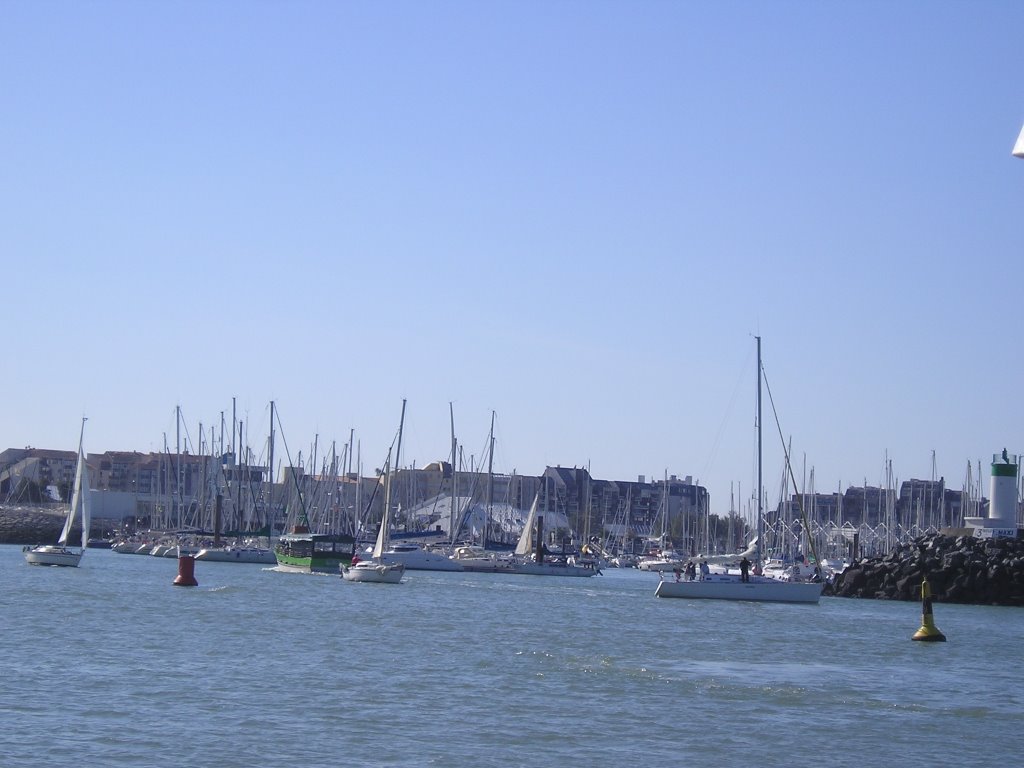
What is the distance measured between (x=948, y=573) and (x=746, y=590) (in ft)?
52.5

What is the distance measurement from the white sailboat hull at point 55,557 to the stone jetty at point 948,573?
130 feet

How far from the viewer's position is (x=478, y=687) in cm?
2855

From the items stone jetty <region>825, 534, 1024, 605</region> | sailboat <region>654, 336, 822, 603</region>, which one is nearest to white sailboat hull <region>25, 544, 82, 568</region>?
sailboat <region>654, 336, 822, 603</region>

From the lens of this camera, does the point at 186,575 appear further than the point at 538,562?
No

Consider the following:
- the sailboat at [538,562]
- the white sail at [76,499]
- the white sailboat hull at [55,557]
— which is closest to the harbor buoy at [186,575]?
the white sail at [76,499]

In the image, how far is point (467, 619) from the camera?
4741 cm

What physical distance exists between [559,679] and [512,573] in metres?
60.7

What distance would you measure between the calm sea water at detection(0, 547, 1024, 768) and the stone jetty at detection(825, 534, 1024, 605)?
54.6 feet

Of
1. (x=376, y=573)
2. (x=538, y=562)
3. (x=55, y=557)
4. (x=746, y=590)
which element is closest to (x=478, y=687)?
(x=746, y=590)

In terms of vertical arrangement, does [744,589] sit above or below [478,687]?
above

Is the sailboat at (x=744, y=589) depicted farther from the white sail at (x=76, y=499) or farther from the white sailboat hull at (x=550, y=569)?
the white sail at (x=76, y=499)

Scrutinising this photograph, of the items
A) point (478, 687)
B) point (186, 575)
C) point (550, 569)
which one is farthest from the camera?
point (550, 569)

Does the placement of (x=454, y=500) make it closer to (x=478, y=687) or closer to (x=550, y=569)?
(x=550, y=569)

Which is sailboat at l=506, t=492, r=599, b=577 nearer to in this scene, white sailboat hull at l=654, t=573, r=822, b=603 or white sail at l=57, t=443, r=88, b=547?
white sail at l=57, t=443, r=88, b=547
